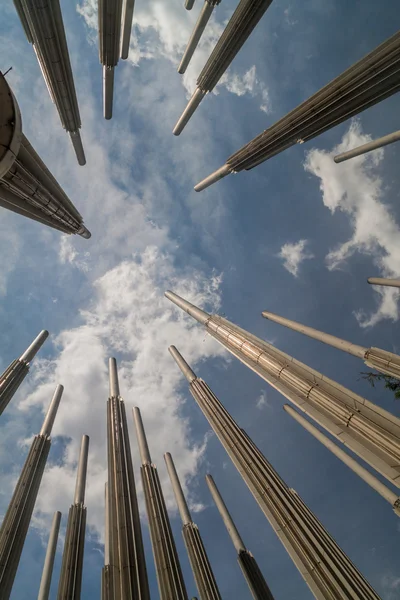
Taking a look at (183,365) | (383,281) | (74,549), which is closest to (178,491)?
(74,549)

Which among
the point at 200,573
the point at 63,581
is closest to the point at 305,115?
the point at 200,573

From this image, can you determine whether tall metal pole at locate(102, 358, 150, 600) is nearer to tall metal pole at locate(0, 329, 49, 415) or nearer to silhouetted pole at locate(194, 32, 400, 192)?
tall metal pole at locate(0, 329, 49, 415)

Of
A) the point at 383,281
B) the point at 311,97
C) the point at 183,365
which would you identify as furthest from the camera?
the point at 183,365

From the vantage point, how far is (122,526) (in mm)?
19297

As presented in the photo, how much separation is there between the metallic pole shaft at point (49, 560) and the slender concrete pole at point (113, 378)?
56.3 ft

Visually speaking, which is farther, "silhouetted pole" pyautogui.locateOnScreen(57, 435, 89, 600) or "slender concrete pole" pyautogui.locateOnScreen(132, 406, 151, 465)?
"slender concrete pole" pyautogui.locateOnScreen(132, 406, 151, 465)

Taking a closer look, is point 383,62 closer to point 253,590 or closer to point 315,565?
point 315,565

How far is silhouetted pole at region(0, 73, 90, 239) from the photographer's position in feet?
33.2

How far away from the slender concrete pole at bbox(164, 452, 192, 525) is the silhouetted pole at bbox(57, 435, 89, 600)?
9.83m

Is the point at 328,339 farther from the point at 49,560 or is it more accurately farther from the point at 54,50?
the point at 49,560

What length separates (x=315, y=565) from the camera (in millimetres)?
14586

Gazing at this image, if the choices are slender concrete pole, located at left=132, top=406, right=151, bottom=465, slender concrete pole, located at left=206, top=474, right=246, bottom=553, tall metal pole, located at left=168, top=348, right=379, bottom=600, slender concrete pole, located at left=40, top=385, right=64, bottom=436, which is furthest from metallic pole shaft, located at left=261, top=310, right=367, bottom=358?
slender concrete pole, located at left=40, top=385, right=64, bottom=436

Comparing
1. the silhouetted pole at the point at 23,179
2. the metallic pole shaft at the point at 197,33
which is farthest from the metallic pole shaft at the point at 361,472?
the metallic pole shaft at the point at 197,33

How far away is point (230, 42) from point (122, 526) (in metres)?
38.2
